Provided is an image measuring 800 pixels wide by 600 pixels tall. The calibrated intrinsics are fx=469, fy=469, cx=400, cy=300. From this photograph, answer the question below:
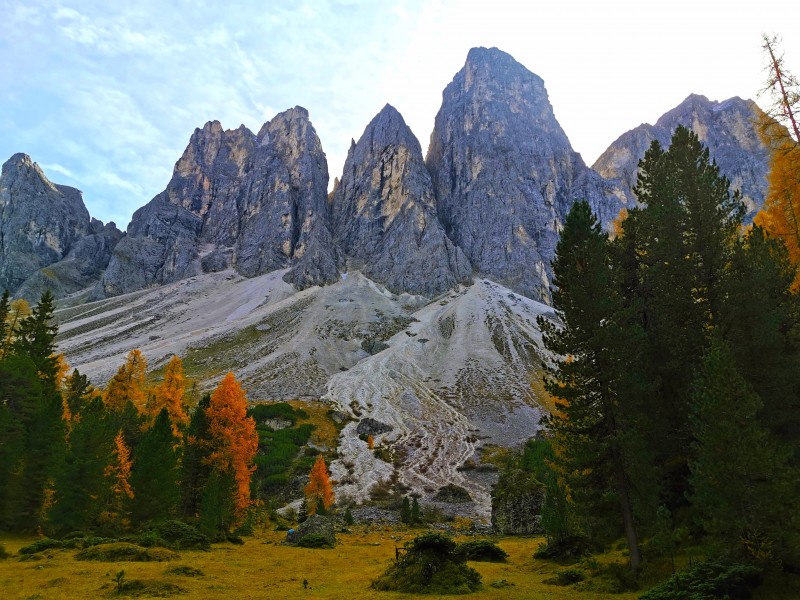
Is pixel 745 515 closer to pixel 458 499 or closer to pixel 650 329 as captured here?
pixel 650 329

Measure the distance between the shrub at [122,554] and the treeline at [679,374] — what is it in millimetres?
20045

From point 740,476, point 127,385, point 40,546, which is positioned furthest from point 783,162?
point 127,385

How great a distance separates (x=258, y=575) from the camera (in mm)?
21094

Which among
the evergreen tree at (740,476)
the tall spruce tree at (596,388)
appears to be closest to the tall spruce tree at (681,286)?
the tall spruce tree at (596,388)

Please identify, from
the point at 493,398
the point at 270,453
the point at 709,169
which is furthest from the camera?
the point at 493,398

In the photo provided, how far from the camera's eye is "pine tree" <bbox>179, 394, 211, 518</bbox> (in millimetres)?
35781

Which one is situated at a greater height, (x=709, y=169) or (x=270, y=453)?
(x=709, y=169)

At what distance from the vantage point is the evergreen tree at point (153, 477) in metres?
A: 31.1

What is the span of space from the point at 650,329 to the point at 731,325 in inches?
159

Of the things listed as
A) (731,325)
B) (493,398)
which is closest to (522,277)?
(493,398)

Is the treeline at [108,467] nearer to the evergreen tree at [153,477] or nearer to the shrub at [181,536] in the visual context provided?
the evergreen tree at [153,477]

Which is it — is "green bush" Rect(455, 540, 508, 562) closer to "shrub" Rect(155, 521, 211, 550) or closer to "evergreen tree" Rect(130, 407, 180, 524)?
"shrub" Rect(155, 521, 211, 550)

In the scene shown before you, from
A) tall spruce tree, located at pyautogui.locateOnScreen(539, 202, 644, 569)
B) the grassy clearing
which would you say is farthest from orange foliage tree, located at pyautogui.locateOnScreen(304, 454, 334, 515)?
tall spruce tree, located at pyautogui.locateOnScreen(539, 202, 644, 569)

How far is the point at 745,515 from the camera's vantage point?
14391 millimetres
